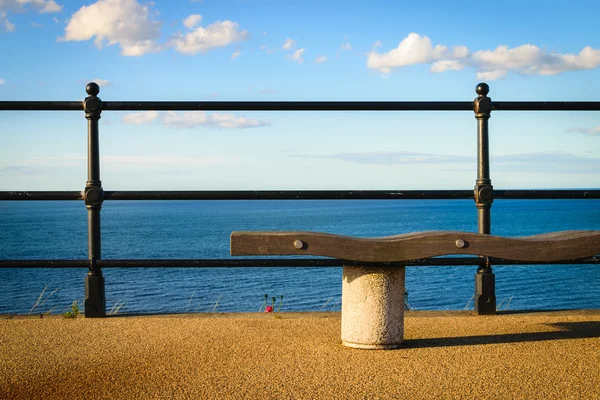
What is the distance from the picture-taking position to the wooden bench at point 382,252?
321 centimetres

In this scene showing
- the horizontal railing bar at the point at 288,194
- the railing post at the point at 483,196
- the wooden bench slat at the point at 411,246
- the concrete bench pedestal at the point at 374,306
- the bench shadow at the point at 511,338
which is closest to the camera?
the wooden bench slat at the point at 411,246

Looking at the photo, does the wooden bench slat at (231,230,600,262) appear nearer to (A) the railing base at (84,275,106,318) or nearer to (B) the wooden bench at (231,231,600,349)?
(B) the wooden bench at (231,231,600,349)

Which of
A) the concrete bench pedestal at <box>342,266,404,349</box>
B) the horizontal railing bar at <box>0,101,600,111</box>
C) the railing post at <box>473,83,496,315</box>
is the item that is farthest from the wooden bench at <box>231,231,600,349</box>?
the horizontal railing bar at <box>0,101,600,111</box>

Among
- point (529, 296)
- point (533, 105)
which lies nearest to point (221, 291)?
point (529, 296)

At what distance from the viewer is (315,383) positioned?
2.79 m

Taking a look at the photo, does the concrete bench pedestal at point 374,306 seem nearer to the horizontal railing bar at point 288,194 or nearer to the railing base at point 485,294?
the horizontal railing bar at point 288,194

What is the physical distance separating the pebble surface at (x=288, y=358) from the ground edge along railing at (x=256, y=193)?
309mm

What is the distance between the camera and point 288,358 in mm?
3186

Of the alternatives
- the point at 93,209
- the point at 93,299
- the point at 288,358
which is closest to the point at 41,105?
the point at 93,209

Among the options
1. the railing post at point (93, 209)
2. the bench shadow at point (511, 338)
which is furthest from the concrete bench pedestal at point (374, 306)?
the railing post at point (93, 209)

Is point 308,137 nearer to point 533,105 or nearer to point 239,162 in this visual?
point 239,162

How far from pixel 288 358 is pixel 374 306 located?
0.50 metres

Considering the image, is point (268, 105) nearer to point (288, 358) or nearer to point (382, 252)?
point (382, 252)

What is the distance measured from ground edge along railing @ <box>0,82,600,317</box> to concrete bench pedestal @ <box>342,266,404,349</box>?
876 millimetres
